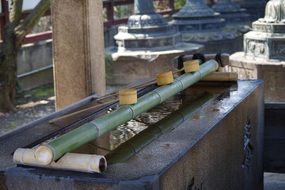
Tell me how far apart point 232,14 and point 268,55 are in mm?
6331

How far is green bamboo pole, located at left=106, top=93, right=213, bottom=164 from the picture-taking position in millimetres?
2699

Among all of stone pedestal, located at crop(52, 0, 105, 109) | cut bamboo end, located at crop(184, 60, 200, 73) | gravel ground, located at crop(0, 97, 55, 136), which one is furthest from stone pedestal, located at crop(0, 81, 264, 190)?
gravel ground, located at crop(0, 97, 55, 136)

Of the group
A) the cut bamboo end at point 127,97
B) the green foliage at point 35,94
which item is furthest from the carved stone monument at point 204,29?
the cut bamboo end at point 127,97

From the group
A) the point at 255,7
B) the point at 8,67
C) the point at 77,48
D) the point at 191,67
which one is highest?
the point at 255,7

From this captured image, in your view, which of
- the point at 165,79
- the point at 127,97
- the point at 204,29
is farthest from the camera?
the point at 204,29

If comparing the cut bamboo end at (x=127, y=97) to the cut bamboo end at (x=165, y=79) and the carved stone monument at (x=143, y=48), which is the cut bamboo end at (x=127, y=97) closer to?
the cut bamboo end at (x=165, y=79)

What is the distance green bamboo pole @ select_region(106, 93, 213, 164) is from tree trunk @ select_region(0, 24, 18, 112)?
5.86 metres

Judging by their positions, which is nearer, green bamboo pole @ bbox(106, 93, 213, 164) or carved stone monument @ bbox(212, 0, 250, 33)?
green bamboo pole @ bbox(106, 93, 213, 164)

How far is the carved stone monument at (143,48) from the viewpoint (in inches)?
390

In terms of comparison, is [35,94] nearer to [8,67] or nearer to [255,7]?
[8,67]

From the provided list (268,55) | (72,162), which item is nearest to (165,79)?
(72,162)

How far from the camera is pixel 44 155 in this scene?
2.37 m

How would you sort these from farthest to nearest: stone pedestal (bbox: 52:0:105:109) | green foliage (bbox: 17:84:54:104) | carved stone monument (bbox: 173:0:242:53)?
carved stone monument (bbox: 173:0:242:53), green foliage (bbox: 17:84:54:104), stone pedestal (bbox: 52:0:105:109)

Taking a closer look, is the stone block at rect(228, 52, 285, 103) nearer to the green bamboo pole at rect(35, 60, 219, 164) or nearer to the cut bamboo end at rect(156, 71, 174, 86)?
the green bamboo pole at rect(35, 60, 219, 164)
